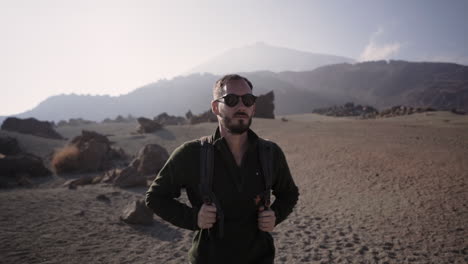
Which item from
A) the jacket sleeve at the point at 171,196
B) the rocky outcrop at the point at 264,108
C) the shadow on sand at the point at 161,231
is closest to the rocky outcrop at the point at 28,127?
the rocky outcrop at the point at 264,108

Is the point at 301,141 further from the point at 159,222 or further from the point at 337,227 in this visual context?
the point at 159,222

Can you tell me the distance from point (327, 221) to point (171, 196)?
4.59 metres

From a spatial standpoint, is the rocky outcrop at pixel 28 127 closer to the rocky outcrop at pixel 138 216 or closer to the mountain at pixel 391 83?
the rocky outcrop at pixel 138 216

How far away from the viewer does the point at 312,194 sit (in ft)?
22.8

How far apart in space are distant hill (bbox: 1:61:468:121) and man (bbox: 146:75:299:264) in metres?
64.5

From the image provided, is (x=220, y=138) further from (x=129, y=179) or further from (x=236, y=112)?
(x=129, y=179)

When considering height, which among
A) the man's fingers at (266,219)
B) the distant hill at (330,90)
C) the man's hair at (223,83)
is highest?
the distant hill at (330,90)

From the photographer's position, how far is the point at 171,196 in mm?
1766

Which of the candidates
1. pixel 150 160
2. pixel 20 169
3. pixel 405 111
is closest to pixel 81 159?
pixel 20 169

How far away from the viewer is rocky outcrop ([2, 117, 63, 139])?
20.7m

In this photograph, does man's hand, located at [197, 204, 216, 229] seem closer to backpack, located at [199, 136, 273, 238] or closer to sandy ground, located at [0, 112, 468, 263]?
backpack, located at [199, 136, 273, 238]

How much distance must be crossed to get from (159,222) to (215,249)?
4354mm

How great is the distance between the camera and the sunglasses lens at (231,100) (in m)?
1.67

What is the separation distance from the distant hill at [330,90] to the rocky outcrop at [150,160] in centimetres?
6069
